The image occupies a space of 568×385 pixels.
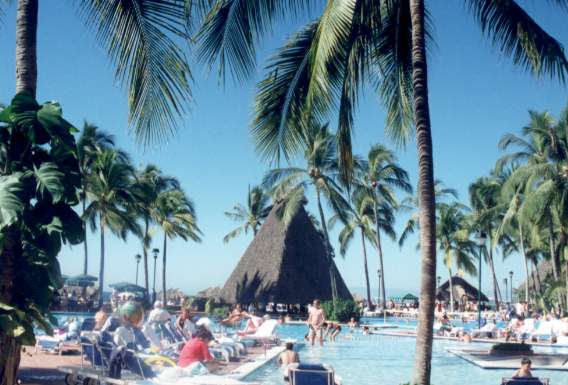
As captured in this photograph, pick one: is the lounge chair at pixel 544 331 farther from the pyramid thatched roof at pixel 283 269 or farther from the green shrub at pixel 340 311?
the pyramid thatched roof at pixel 283 269

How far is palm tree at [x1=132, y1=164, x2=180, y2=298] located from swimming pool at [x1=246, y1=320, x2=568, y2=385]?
56.6 ft

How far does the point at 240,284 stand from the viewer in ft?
120

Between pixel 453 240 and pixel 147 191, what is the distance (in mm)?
25961

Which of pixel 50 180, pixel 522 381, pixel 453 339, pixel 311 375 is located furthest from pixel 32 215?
pixel 453 339

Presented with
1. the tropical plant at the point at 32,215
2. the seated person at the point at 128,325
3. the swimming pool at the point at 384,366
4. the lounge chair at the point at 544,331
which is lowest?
the swimming pool at the point at 384,366

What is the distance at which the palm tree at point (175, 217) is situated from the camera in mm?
47188

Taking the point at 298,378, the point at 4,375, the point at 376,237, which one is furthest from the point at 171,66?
the point at 376,237

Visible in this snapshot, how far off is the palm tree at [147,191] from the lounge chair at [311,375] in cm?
2890

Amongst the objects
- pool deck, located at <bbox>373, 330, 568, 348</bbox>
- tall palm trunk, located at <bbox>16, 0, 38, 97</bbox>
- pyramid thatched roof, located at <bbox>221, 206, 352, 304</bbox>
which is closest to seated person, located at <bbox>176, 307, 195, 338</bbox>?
tall palm trunk, located at <bbox>16, 0, 38, 97</bbox>

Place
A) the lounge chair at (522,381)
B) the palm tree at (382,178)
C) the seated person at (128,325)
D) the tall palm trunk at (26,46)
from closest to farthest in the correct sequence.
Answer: the tall palm trunk at (26,46), the lounge chair at (522,381), the seated person at (128,325), the palm tree at (382,178)

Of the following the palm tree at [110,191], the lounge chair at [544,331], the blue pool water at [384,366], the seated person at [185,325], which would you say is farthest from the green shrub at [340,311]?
the seated person at [185,325]

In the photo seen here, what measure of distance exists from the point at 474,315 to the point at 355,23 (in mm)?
39135

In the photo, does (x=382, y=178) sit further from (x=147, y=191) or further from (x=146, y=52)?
(x=146, y=52)

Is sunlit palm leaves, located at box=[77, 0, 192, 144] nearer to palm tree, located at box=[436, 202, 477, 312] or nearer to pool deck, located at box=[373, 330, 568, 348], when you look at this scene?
pool deck, located at box=[373, 330, 568, 348]
